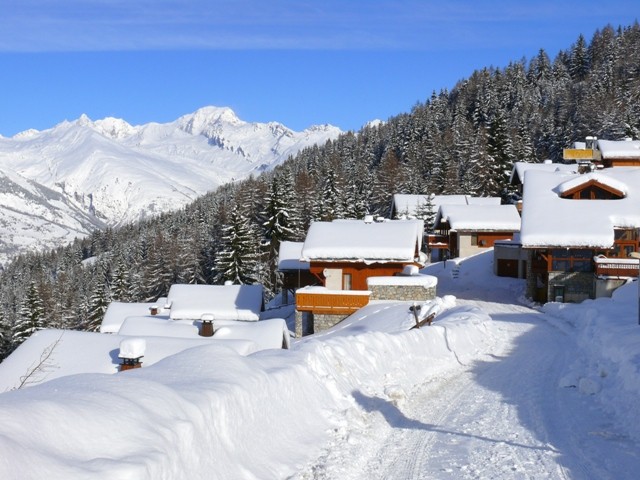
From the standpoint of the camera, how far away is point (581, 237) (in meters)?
34.3

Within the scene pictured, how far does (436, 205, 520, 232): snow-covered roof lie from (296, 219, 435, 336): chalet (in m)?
16.3

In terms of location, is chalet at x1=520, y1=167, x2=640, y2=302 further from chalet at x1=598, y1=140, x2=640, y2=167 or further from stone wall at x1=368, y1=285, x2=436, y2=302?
chalet at x1=598, y1=140, x2=640, y2=167

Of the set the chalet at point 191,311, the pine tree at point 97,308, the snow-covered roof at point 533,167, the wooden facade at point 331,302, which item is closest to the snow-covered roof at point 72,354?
the chalet at point 191,311

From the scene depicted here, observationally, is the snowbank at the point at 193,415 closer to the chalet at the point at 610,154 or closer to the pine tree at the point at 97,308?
the chalet at the point at 610,154

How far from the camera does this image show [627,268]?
108 ft

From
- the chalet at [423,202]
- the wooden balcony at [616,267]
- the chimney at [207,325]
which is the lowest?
the chimney at [207,325]

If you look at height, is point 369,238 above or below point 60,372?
above

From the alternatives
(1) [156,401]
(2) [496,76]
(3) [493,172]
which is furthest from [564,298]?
(2) [496,76]

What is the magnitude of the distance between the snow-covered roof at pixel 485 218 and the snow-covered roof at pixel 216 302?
19.0 metres

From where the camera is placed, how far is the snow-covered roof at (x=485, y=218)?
2106 inches

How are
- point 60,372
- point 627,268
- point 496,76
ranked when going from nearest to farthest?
point 60,372, point 627,268, point 496,76

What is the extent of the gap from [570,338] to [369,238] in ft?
55.8

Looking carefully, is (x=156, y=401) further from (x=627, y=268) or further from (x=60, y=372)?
(x=627, y=268)

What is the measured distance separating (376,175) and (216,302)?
5385 centimetres
